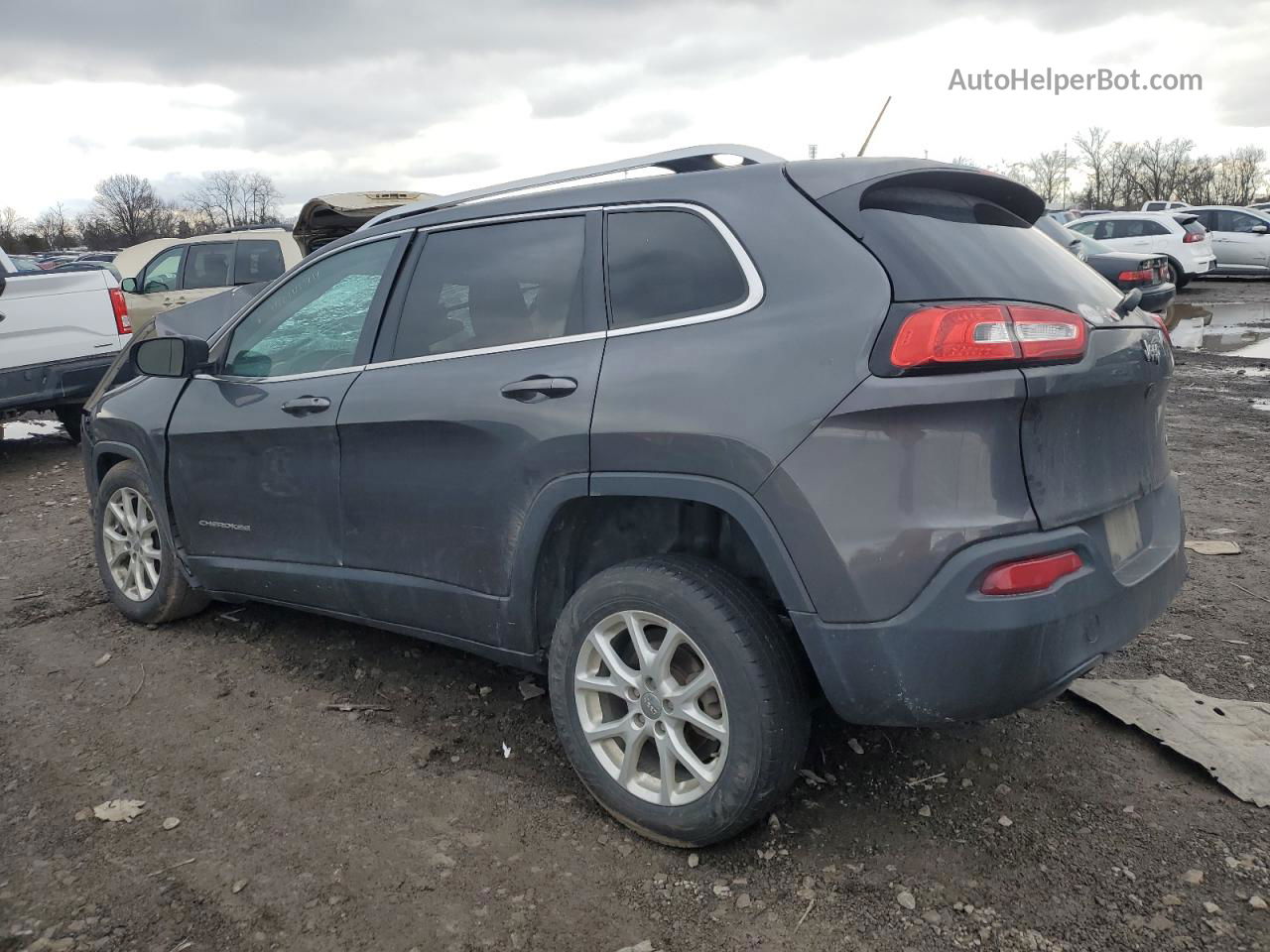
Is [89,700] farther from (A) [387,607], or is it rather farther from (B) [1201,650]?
(B) [1201,650]

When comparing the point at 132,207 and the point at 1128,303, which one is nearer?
the point at 1128,303

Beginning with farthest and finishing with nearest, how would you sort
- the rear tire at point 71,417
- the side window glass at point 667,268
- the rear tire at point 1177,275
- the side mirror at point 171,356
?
the rear tire at point 1177,275 → the rear tire at point 71,417 → the side mirror at point 171,356 → the side window glass at point 667,268

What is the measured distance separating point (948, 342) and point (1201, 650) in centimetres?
231

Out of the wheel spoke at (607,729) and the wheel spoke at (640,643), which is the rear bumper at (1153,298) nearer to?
the wheel spoke at (640,643)

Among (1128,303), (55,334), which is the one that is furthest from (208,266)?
(1128,303)

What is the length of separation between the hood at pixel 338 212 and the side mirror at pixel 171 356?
665 cm

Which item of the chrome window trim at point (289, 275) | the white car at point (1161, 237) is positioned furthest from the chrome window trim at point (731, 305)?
the white car at point (1161, 237)

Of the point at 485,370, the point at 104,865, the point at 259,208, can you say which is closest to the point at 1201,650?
the point at 485,370

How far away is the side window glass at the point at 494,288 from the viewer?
3.02 m

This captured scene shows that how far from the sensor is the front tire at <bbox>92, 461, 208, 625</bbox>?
4383 millimetres

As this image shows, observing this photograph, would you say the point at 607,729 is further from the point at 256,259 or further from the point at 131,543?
the point at 256,259

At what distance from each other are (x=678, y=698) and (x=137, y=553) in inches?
119

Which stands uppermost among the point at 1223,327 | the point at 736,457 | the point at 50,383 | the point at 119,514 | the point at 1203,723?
the point at 736,457

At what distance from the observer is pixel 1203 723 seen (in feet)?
10.6
